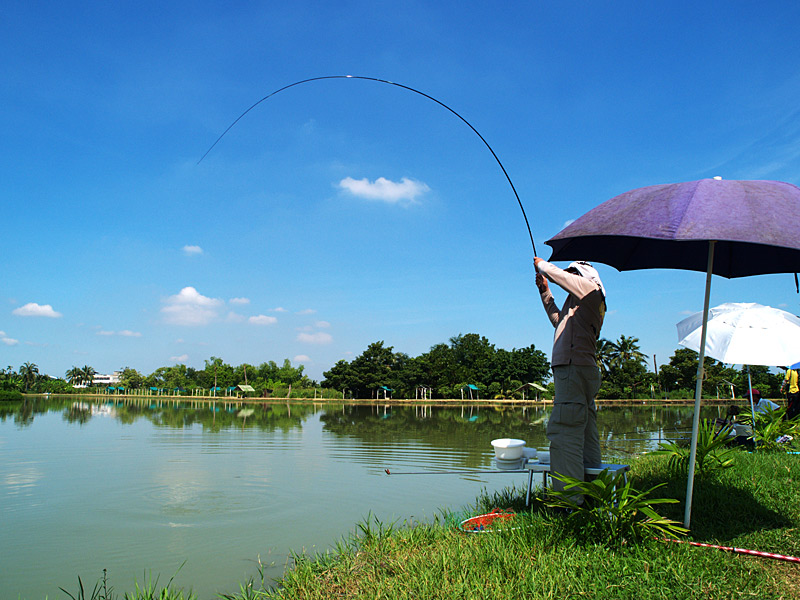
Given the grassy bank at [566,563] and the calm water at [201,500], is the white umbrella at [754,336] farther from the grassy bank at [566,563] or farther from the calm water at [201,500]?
the calm water at [201,500]

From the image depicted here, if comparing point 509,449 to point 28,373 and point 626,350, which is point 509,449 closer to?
point 626,350

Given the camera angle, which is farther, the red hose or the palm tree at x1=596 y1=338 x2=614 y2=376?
the palm tree at x1=596 y1=338 x2=614 y2=376

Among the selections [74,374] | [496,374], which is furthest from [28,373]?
[496,374]

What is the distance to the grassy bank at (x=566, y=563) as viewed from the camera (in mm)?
2555

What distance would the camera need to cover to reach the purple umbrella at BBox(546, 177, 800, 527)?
278 centimetres

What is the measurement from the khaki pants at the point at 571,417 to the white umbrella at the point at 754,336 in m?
3.15

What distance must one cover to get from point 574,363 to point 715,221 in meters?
1.23

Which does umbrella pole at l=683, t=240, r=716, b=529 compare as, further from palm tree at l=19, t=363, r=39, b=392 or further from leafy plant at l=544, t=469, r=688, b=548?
palm tree at l=19, t=363, r=39, b=392

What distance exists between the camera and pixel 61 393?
74.6 metres

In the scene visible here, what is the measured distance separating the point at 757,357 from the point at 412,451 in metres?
7.23

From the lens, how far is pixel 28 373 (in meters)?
83.6

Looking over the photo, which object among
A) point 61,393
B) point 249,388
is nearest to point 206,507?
point 249,388

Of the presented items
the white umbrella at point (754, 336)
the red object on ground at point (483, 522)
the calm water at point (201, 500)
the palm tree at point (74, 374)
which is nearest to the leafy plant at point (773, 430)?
the white umbrella at point (754, 336)

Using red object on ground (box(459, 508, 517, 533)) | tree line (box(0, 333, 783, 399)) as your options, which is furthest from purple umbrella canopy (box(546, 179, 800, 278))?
tree line (box(0, 333, 783, 399))
